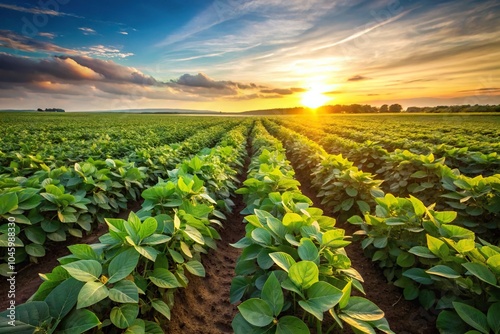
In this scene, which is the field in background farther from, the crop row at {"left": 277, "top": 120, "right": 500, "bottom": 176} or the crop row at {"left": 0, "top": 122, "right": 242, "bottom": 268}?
the crop row at {"left": 277, "top": 120, "right": 500, "bottom": 176}

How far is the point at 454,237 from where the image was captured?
2.02 metres

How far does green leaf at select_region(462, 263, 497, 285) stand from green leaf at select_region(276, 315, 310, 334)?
100 cm

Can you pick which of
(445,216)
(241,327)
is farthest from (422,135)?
(241,327)

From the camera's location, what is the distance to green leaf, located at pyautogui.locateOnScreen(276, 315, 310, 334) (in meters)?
1.21

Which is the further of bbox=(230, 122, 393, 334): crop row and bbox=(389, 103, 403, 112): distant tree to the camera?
bbox=(389, 103, 403, 112): distant tree

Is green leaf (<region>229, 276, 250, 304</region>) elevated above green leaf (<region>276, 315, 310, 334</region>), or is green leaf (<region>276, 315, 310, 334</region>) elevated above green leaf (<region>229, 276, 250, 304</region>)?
green leaf (<region>276, 315, 310, 334</region>)

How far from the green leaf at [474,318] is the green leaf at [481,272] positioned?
18 cm

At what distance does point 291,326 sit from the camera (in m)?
1.23

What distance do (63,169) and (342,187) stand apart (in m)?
4.57

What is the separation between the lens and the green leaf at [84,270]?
124cm

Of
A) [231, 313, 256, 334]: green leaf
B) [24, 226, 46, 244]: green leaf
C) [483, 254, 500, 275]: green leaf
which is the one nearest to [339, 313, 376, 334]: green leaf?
[231, 313, 256, 334]: green leaf

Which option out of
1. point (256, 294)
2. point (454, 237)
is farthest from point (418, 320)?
point (256, 294)

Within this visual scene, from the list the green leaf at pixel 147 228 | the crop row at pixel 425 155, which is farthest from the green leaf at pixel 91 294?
the crop row at pixel 425 155

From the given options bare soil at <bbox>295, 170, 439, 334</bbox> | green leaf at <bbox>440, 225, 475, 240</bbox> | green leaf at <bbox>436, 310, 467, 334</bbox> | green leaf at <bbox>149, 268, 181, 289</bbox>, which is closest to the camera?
green leaf at <bbox>436, 310, 467, 334</bbox>
